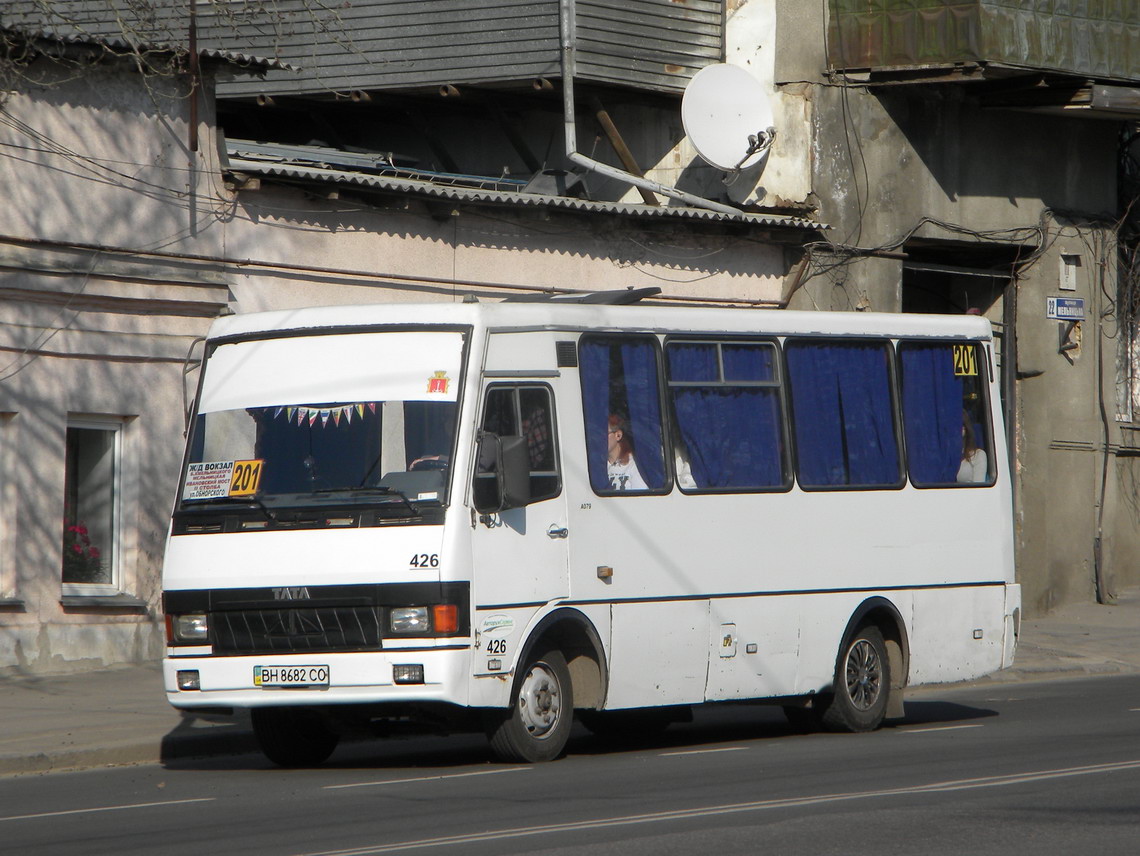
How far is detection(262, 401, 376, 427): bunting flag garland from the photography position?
10.4 m

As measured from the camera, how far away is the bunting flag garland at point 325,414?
1037cm

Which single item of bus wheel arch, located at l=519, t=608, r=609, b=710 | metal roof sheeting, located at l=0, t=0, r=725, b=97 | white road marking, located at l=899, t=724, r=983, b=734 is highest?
metal roof sheeting, located at l=0, t=0, r=725, b=97

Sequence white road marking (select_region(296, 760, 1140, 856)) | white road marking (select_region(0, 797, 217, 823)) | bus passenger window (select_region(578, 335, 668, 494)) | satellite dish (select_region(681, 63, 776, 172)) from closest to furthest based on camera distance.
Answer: white road marking (select_region(296, 760, 1140, 856)) → white road marking (select_region(0, 797, 217, 823)) → bus passenger window (select_region(578, 335, 668, 494)) → satellite dish (select_region(681, 63, 776, 172))

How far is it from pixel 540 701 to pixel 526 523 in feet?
3.35

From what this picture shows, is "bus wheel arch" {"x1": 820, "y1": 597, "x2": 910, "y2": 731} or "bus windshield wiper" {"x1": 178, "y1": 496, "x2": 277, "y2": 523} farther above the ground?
"bus windshield wiper" {"x1": 178, "y1": 496, "x2": 277, "y2": 523}

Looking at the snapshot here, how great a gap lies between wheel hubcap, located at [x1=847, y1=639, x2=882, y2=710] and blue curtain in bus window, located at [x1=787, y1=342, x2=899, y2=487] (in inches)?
44.0

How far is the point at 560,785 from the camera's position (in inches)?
376

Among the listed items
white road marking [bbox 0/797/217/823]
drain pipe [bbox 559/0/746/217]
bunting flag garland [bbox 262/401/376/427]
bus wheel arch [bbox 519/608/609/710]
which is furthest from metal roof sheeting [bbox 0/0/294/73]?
white road marking [bbox 0/797/217/823]

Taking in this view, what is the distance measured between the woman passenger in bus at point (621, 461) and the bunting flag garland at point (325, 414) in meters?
1.56

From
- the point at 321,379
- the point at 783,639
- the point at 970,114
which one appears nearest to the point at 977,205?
the point at 970,114

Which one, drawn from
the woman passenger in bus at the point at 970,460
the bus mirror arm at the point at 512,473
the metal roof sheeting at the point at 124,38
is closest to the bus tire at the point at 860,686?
the woman passenger in bus at the point at 970,460

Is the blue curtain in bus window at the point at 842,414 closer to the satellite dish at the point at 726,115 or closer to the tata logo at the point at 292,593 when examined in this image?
the tata logo at the point at 292,593

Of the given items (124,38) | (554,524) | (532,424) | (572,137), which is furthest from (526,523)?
(572,137)

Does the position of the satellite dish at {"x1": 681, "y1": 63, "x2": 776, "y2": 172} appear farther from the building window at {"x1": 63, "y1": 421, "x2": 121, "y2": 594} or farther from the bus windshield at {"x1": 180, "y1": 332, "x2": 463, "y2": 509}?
the bus windshield at {"x1": 180, "y1": 332, "x2": 463, "y2": 509}
